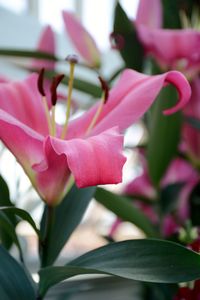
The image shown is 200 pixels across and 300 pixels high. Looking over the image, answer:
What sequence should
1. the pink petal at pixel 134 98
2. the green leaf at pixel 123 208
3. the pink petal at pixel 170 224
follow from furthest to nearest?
the pink petal at pixel 170 224 → the green leaf at pixel 123 208 → the pink petal at pixel 134 98

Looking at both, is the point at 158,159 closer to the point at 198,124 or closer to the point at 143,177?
the point at 198,124

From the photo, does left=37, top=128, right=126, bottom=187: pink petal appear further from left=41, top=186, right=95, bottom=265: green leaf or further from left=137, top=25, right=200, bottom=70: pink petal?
left=137, top=25, right=200, bottom=70: pink petal

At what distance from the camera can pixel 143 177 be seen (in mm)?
899

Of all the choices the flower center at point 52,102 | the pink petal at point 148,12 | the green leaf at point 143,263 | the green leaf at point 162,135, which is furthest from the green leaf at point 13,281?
the pink petal at point 148,12

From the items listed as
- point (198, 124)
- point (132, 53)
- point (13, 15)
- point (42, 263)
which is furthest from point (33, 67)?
point (13, 15)

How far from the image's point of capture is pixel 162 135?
27.6 inches

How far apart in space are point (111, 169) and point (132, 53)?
46cm

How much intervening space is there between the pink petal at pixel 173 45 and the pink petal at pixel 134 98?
21 cm

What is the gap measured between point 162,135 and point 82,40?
17 cm

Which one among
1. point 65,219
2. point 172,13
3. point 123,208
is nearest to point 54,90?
point 65,219

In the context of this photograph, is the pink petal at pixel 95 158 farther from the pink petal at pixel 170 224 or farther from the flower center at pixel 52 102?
the pink petal at pixel 170 224

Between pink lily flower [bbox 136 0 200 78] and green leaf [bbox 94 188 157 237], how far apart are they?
0.66 feet

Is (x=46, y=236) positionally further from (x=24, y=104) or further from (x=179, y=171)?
(x=179, y=171)

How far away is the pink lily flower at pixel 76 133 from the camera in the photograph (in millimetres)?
329
